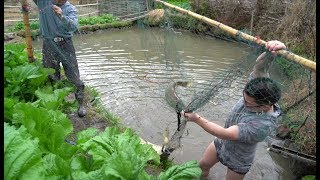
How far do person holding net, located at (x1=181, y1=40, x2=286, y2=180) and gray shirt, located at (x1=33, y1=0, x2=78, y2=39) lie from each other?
2.07 meters

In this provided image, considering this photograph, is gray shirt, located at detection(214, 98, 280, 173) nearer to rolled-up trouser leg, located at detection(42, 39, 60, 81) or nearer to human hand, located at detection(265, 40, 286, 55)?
human hand, located at detection(265, 40, 286, 55)

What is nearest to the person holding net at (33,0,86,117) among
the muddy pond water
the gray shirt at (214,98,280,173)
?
the muddy pond water

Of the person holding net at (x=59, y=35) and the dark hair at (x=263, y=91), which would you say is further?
the person holding net at (x=59, y=35)

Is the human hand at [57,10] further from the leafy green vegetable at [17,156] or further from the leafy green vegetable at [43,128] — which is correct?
the leafy green vegetable at [17,156]

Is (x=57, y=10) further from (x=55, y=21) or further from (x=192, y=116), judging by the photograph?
(x=192, y=116)

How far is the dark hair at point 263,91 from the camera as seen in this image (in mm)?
2877

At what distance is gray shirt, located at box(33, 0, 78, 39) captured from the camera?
434cm

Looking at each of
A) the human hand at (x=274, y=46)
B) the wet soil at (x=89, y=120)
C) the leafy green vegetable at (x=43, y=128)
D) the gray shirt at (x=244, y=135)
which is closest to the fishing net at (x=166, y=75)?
the human hand at (x=274, y=46)

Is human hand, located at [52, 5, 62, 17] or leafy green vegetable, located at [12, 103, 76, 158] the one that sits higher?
human hand, located at [52, 5, 62, 17]

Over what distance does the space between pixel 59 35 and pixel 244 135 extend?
2.62 m

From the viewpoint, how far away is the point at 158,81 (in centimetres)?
620

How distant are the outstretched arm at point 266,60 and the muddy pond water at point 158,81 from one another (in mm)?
238

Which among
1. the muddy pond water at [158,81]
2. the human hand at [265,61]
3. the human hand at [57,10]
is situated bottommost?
the muddy pond water at [158,81]

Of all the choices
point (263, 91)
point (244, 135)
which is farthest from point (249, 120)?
point (263, 91)
